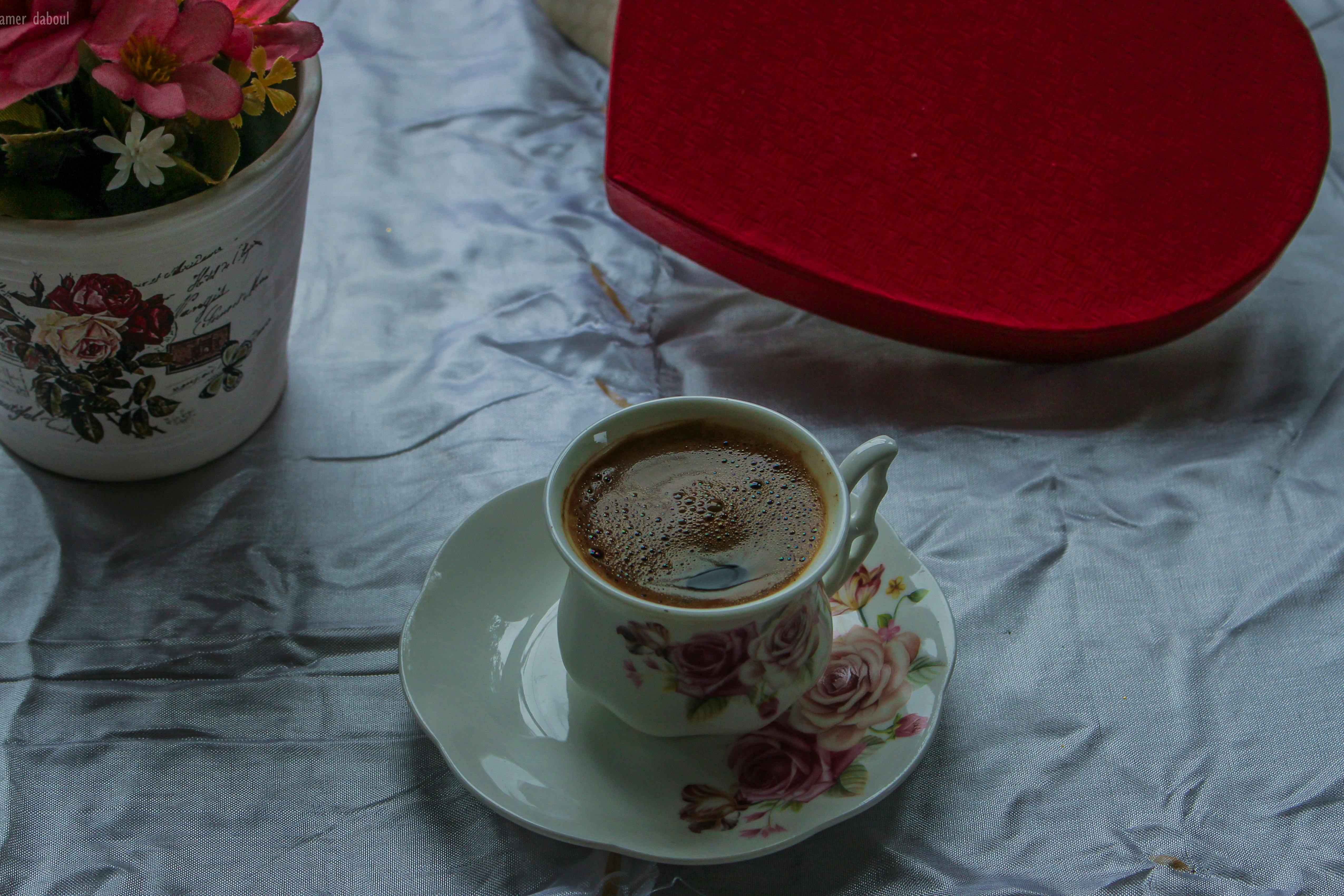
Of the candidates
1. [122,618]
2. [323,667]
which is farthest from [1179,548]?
[122,618]

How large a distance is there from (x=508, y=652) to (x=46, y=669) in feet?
0.83

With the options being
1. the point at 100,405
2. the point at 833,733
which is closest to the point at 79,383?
the point at 100,405

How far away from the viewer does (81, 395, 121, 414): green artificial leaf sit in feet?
2.07

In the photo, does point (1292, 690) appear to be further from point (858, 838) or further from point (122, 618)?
point (122, 618)

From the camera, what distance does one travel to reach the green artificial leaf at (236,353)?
0.65 m

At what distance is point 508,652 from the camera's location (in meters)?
0.59

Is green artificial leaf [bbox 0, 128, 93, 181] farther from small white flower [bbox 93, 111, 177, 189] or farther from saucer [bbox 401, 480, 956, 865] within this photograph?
saucer [bbox 401, 480, 956, 865]

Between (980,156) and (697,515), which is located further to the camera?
(980,156)

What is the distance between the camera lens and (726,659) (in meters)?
0.51

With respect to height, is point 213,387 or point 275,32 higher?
point 275,32

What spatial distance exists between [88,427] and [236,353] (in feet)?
0.30

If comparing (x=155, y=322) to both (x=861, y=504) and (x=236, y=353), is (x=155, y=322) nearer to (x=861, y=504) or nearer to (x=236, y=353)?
(x=236, y=353)

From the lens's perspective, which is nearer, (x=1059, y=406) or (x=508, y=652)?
(x=508, y=652)

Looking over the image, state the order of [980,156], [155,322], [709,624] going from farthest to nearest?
[980,156] < [155,322] < [709,624]
